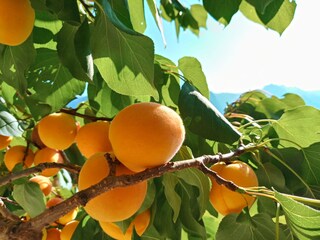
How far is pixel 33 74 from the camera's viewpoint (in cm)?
71

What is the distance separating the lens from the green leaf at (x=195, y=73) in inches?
28.3

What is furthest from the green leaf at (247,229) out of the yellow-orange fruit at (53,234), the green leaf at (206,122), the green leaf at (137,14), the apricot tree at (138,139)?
the yellow-orange fruit at (53,234)

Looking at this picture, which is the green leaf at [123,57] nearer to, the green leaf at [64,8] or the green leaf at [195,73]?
the green leaf at [64,8]

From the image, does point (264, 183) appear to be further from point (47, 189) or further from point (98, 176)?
point (47, 189)

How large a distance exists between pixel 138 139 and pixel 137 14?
0.95 feet

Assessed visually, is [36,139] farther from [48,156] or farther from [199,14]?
[199,14]

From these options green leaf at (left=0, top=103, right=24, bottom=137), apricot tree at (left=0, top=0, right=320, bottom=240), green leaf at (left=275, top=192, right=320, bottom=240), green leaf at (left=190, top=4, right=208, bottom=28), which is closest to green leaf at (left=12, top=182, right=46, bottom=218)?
apricot tree at (left=0, top=0, right=320, bottom=240)

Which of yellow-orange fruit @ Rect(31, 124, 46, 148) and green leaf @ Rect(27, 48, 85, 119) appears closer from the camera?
green leaf @ Rect(27, 48, 85, 119)

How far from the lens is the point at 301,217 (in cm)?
45

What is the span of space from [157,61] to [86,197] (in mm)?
413

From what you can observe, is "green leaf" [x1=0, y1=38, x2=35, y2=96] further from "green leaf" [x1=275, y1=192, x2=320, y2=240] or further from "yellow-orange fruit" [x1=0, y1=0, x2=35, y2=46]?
"green leaf" [x1=275, y1=192, x2=320, y2=240]

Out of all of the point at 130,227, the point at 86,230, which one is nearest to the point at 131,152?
the point at 130,227

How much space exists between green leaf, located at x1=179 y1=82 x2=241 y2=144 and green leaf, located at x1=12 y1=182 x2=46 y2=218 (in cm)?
36

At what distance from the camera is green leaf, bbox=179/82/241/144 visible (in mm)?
560
